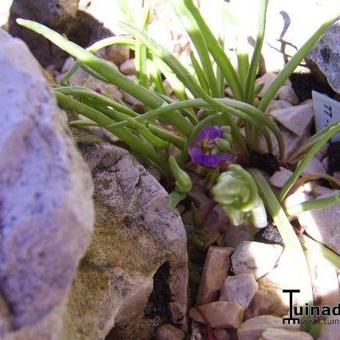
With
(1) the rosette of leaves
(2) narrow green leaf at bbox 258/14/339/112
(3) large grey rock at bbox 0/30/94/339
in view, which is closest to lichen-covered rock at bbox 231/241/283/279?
(1) the rosette of leaves

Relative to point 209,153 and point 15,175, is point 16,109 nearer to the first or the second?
point 15,175

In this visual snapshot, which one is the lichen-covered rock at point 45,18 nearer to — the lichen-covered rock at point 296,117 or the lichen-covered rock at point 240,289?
the lichen-covered rock at point 296,117

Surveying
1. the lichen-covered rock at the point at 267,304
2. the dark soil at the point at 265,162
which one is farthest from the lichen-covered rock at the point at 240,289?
the dark soil at the point at 265,162

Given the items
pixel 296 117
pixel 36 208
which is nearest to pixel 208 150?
pixel 296 117

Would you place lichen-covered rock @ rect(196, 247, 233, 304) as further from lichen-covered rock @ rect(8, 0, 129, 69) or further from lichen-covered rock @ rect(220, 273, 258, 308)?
lichen-covered rock @ rect(8, 0, 129, 69)

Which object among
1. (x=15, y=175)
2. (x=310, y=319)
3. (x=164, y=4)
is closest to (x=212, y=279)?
(x=310, y=319)

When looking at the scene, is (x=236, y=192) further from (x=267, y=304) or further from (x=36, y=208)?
(x=36, y=208)
